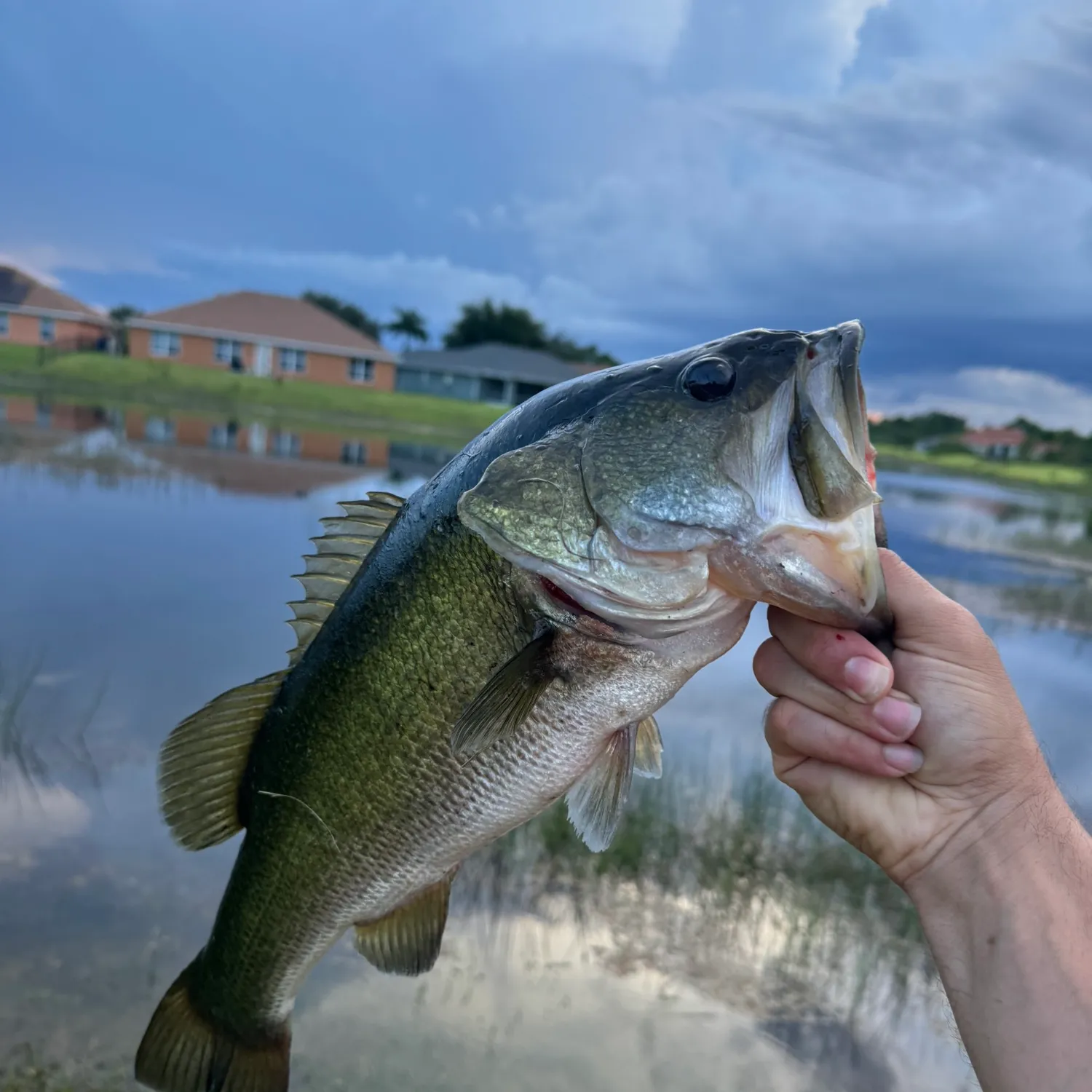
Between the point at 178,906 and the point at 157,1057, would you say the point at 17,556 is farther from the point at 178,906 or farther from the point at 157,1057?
the point at 157,1057

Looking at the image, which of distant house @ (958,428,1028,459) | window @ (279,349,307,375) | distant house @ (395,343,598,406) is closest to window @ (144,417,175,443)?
window @ (279,349,307,375)

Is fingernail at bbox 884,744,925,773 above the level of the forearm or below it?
above

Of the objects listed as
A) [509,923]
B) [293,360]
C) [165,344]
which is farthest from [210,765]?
[165,344]

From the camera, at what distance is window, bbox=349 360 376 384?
45531mm

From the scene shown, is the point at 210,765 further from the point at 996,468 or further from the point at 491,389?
the point at 996,468

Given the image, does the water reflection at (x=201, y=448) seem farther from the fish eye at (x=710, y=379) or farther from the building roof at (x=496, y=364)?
the building roof at (x=496, y=364)

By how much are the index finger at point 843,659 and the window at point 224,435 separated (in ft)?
65.1

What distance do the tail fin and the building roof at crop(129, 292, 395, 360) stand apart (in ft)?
148

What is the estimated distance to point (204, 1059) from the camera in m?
2.08

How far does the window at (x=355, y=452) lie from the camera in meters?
20.2

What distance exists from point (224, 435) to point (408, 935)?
2276cm

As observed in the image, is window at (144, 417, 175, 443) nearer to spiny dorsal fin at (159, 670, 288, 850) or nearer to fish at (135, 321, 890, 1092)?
spiny dorsal fin at (159, 670, 288, 850)

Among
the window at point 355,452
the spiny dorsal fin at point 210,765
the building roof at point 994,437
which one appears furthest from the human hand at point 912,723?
the building roof at point 994,437

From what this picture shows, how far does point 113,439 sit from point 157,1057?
18.9 m
